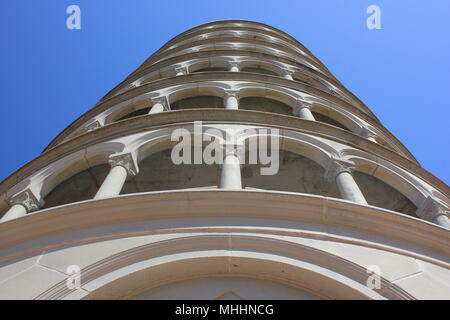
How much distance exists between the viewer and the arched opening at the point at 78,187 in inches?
487

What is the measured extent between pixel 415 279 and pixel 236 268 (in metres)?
2.19

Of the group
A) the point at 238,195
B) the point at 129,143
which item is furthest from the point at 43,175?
the point at 238,195

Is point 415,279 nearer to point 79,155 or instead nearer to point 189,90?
point 79,155

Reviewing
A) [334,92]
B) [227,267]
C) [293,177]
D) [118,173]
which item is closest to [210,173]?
[293,177]

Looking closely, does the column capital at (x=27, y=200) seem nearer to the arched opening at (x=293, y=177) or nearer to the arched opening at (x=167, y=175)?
the arched opening at (x=167, y=175)

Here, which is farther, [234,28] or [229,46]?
[234,28]

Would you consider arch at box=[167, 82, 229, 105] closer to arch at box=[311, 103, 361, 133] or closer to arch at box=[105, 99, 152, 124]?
arch at box=[105, 99, 152, 124]

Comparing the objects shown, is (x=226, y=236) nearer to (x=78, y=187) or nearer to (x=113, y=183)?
(x=113, y=183)

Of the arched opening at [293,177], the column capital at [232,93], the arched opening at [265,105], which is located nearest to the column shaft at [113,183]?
the arched opening at [293,177]

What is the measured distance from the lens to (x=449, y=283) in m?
6.11

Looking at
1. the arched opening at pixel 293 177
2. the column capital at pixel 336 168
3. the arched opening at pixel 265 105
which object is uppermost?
the arched opening at pixel 265 105

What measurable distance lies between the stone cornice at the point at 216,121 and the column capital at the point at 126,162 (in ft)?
5.15

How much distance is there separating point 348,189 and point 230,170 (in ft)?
7.66

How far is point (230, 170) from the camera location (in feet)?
30.7
